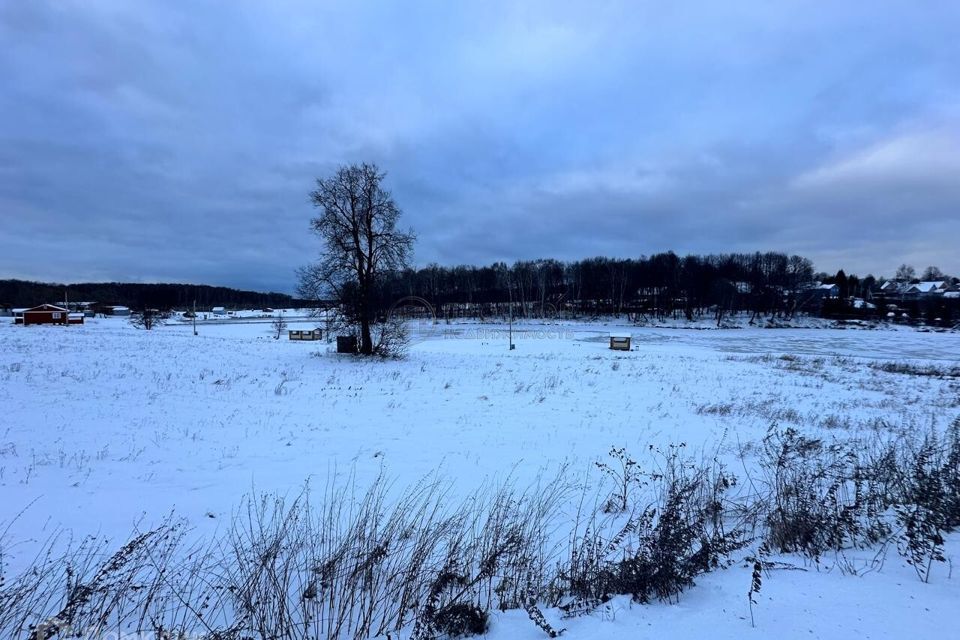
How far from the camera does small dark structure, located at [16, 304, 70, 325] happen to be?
5609 centimetres

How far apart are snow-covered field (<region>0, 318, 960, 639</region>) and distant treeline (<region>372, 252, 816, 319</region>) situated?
236ft

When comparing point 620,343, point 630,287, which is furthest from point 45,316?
point 630,287

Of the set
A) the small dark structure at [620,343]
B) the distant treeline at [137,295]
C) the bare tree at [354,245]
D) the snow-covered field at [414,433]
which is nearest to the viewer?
the snow-covered field at [414,433]

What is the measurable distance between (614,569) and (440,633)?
1643 mm

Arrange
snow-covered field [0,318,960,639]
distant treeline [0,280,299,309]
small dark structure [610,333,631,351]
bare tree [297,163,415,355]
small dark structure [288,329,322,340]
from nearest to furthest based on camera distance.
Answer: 1. snow-covered field [0,318,960,639]
2. bare tree [297,163,415,355]
3. small dark structure [610,333,631,351]
4. small dark structure [288,329,322,340]
5. distant treeline [0,280,299,309]

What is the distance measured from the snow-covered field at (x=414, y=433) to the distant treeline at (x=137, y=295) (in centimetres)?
7372

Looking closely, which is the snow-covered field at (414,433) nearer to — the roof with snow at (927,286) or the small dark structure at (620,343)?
the small dark structure at (620,343)

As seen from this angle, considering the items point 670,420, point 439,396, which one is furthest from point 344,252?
point 670,420

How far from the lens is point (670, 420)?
34.7 ft

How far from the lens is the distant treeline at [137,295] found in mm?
104938

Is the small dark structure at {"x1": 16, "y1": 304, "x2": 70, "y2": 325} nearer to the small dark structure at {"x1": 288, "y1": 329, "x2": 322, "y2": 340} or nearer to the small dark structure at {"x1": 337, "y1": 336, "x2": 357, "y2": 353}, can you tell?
the small dark structure at {"x1": 288, "y1": 329, "x2": 322, "y2": 340}

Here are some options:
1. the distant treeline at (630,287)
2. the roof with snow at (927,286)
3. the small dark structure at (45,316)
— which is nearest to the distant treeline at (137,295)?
the small dark structure at (45,316)

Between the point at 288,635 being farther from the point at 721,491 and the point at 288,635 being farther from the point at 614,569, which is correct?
the point at 721,491

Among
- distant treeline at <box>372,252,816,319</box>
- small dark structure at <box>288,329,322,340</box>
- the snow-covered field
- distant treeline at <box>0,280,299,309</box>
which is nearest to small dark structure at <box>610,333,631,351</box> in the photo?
the snow-covered field
